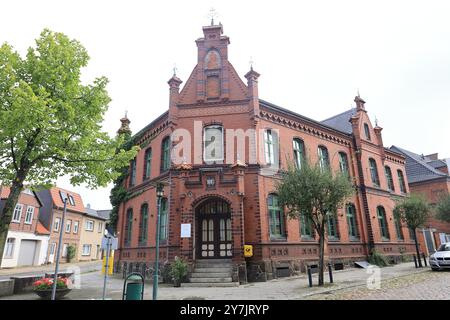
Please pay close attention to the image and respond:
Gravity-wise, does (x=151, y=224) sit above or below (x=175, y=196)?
below

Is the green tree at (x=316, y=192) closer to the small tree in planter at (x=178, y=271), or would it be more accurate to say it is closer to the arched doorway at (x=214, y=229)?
the arched doorway at (x=214, y=229)

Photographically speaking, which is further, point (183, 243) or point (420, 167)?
point (420, 167)

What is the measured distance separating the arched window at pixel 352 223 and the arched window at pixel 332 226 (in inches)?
66.4

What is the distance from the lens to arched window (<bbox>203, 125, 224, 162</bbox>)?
55.6 feet

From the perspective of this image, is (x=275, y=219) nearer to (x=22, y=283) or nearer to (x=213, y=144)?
(x=213, y=144)

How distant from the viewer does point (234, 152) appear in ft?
55.1

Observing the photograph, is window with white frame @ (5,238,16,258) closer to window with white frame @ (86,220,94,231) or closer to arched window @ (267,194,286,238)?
window with white frame @ (86,220,94,231)

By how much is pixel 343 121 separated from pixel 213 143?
15252 millimetres

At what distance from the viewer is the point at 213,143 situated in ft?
56.5

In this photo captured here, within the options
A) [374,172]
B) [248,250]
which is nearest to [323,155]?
[374,172]

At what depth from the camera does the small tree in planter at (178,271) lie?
44.7ft

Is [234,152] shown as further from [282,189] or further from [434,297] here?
[434,297]
